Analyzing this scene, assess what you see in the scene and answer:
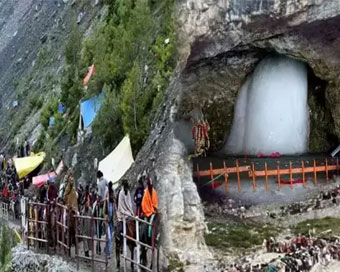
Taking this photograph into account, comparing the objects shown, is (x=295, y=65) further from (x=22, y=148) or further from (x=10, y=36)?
(x=10, y=36)

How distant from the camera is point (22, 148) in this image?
1243 inches

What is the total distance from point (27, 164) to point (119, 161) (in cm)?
926

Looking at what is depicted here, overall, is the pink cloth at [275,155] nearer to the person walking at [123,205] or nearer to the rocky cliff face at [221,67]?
the rocky cliff face at [221,67]

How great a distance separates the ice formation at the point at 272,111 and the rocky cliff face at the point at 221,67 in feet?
0.70

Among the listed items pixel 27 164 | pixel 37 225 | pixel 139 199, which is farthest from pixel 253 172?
pixel 27 164

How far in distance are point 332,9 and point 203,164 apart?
358 centimetres

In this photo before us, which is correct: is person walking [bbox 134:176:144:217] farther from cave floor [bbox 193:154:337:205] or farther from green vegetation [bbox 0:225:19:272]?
green vegetation [bbox 0:225:19:272]

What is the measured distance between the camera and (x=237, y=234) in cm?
1291

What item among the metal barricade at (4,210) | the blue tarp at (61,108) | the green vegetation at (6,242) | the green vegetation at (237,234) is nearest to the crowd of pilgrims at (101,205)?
the green vegetation at (237,234)

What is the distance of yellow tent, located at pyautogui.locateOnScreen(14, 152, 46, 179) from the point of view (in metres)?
25.5

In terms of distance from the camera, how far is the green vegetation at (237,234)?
12734 mm

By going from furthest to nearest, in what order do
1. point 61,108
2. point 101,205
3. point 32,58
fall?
point 32,58 < point 61,108 < point 101,205

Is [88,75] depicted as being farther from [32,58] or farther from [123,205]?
[32,58]

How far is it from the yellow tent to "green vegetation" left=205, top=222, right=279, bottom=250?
44.4 ft
